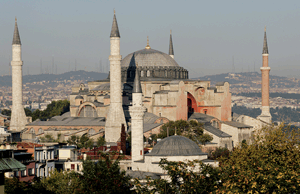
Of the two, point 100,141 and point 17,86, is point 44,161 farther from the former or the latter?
point 17,86

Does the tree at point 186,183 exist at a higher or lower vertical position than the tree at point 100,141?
higher

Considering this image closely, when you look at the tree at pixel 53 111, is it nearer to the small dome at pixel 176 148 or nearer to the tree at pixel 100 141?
the tree at pixel 100 141

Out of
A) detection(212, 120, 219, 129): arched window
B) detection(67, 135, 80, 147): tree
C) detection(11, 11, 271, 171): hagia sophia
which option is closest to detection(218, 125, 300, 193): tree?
detection(11, 11, 271, 171): hagia sophia

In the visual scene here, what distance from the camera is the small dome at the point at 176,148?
137 ft

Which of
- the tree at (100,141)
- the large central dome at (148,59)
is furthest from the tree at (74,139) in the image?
the large central dome at (148,59)

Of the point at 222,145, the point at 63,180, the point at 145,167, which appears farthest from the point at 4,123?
the point at 63,180

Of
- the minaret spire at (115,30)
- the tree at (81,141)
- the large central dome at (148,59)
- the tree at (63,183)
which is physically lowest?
the tree at (81,141)

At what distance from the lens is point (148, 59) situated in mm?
81812

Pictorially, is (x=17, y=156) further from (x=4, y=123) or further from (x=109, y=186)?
(x=4, y=123)

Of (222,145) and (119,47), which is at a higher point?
(119,47)

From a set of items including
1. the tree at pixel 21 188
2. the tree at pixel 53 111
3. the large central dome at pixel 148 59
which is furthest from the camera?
the tree at pixel 53 111

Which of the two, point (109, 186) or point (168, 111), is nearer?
point (109, 186)

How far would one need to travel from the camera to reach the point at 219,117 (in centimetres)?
7525

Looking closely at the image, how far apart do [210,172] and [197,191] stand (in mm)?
1404
